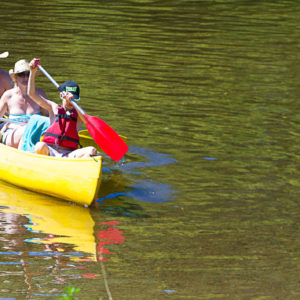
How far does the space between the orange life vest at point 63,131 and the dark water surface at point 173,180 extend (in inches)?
23.9

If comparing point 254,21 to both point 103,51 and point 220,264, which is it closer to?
point 103,51

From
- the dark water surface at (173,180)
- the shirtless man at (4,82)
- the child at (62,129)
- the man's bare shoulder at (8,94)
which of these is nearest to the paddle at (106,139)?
the child at (62,129)

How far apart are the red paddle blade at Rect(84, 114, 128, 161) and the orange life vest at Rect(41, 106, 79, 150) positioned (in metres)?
0.16

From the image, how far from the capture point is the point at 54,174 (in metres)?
7.11

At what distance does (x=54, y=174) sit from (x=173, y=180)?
4.72 ft

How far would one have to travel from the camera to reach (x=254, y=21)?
63.9 feet

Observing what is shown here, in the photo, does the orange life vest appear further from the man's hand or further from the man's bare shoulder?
the man's bare shoulder

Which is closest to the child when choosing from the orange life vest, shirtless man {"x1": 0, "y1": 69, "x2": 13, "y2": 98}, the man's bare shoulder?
the orange life vest

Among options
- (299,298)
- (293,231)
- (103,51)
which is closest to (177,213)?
(293,231)

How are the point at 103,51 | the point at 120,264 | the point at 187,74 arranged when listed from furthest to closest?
the point at 103,51 → the point at 187,74 → the point at 120,264

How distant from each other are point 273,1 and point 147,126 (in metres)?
14.4

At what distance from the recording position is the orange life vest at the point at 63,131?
7328 millimetres

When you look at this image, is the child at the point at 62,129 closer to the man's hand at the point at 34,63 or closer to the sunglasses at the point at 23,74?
the man's hand at the point at 34,63

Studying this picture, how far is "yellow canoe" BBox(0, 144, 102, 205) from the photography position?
6887 millimetres
